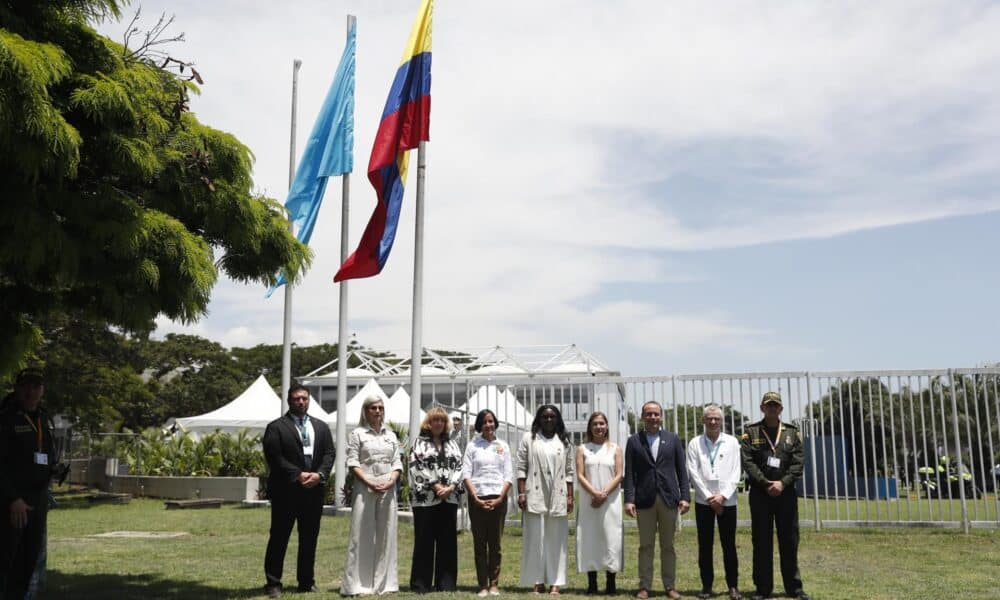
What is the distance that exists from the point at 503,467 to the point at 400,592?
1475 mm

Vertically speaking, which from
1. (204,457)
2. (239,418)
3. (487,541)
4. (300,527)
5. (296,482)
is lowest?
(487,541)

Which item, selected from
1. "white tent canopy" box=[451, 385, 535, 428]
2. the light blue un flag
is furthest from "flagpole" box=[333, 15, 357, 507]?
"white tent canopy" box=[451, 385, 535, 428]

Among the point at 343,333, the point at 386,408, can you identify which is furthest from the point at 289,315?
the point at 386,408

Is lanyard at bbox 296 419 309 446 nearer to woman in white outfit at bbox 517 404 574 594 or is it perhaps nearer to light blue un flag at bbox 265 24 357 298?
woman in white outfit at bbox 517 404 574 594

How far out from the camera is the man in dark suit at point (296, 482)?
8406mm

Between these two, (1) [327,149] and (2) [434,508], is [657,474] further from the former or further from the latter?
(1) [327,149]

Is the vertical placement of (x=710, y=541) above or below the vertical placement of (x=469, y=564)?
above

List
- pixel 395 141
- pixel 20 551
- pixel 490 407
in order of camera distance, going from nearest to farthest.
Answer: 1. pixel 20 551
2. pixel 395 141
3. pixel 490 407

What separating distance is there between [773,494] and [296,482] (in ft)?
13.9

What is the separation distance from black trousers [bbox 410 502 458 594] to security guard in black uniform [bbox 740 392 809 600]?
273 centimetres

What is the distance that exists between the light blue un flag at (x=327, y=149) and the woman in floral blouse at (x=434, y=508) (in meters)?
8.80

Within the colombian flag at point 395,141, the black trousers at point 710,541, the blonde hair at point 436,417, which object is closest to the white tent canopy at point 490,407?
the colombian flag at point 395,141

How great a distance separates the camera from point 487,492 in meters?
8.66

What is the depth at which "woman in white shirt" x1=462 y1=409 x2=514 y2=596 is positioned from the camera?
28.0ft
